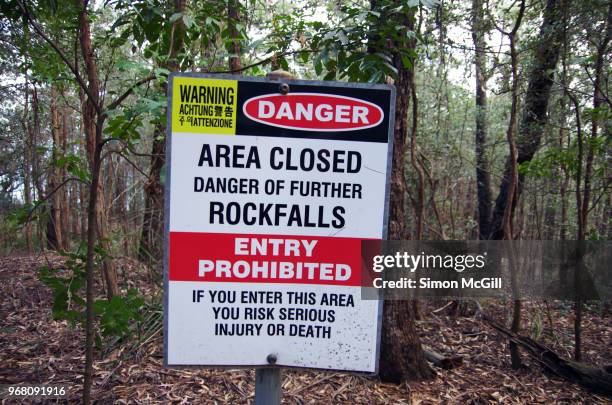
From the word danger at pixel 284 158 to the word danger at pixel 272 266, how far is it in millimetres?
272

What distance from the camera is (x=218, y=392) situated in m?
3.58

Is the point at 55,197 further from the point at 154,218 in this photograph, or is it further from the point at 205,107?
the point at 205,107

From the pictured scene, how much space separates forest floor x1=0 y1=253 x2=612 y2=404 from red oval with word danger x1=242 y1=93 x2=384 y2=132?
231 cm

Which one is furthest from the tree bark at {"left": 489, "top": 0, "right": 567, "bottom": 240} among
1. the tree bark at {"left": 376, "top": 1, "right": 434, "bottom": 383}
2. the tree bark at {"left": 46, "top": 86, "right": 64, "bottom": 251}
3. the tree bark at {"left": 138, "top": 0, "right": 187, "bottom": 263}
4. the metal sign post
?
the tree bark at {"left": 46, "top": 86, "right": 64, "bottom": 251}

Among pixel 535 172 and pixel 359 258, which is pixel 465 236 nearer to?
pixel 535 172

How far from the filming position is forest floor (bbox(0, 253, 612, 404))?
11.8 ft

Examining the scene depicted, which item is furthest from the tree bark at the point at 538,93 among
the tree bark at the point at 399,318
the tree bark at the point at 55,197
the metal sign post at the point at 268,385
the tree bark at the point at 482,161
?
the tree bark at the point at 55,197

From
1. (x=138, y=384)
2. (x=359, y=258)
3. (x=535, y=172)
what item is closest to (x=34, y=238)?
(x=138, y=384)

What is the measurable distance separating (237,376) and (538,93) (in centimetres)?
620

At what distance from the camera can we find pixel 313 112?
1669 mm

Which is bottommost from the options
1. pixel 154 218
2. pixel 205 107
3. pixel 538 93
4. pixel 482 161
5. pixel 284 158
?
pixel 154 218

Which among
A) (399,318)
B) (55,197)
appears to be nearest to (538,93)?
(399,318)

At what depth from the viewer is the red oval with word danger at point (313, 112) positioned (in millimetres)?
1649

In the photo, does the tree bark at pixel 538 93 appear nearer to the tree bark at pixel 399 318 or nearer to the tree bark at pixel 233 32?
the tree bark at pixel 399 318
